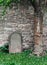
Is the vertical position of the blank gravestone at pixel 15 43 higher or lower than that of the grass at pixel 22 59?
higher

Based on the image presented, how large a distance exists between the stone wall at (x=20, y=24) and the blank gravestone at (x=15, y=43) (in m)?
0.49

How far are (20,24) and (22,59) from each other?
2293mm

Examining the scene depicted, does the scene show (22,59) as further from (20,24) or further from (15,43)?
(20,24)

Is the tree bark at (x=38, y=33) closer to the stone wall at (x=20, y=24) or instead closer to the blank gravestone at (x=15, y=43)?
the blank gravestone at (x=15, y=43)

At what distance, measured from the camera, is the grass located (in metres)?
9.51

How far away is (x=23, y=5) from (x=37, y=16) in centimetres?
140

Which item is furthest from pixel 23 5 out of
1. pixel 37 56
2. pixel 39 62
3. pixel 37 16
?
pixel 39 62

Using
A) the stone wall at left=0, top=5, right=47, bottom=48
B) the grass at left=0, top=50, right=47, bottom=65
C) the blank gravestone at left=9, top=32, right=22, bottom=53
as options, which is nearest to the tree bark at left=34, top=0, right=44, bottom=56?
the grass at left=0, top=50, right=47, bottom=65

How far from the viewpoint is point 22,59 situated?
10203 millimetres

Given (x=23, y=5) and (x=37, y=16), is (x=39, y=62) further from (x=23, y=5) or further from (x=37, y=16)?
(x=23, y=5)

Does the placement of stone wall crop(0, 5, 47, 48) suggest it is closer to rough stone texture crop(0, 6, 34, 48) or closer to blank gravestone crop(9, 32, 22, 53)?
rough stone texture crop(0, 6, 34, 48)

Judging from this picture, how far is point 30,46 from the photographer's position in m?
12.2

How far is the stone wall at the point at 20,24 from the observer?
12133 mm

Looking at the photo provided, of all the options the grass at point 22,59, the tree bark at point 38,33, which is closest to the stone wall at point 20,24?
the grass at point 22,59
